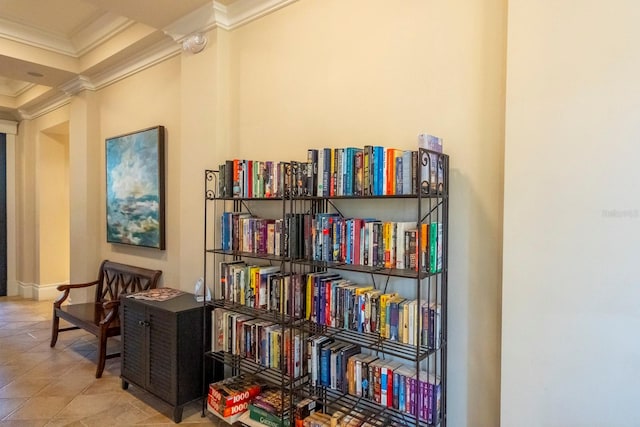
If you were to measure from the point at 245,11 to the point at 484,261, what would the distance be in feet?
8.18

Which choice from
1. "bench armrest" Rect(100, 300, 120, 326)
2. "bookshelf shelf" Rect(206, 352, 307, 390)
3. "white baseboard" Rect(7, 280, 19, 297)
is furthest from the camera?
"white baseboard" Rect(7, 280, 19, 297)

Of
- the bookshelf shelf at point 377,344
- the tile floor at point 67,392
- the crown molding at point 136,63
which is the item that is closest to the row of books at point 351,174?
the bookshelf shelf at point 377,344

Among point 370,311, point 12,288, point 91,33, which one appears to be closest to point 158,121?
point 91,33

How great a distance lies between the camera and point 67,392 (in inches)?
121

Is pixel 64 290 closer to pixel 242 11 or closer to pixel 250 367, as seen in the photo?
pixel 250 367

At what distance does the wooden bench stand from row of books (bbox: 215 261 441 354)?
1.37m

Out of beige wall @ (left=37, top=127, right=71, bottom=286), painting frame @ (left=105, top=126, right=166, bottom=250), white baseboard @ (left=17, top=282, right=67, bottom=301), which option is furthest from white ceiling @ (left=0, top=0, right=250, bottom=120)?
white baseboard @ (left=17, top=282, right=67, bottom=301)

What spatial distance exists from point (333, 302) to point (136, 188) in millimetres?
2914

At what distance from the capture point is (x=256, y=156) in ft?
9.78

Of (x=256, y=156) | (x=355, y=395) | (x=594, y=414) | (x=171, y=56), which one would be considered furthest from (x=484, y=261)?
(x=171, y=56)

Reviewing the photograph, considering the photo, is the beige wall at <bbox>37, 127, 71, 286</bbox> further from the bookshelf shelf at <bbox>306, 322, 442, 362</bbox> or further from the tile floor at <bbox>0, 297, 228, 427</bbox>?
the bookshelf shelf at <bbox>306, 322, 442, 362</bbox>

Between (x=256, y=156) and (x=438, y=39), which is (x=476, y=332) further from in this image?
(x=256, y=156)

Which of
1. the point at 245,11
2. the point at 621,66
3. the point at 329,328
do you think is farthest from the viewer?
the point at 245,11

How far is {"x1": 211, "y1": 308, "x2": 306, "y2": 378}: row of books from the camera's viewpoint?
2.34 meters
